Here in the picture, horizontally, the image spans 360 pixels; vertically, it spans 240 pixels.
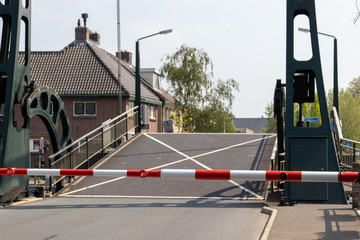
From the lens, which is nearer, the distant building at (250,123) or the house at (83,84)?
the house at (83,84)

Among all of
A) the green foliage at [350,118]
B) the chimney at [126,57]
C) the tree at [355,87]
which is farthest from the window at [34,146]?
the tree at [355,87]

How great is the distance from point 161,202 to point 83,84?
32675 millimetres

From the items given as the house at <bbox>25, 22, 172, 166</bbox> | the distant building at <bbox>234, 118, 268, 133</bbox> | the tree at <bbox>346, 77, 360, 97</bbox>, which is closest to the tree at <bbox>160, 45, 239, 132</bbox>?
the house at <bbox>25, 22, 172, 166</bbox>

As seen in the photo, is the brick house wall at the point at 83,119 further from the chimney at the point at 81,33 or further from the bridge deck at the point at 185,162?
the bridge deck at the point at 185,162

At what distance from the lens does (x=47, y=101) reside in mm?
18453

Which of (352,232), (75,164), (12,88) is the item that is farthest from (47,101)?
(352,232)

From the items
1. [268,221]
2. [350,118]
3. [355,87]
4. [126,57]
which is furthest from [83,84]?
[355,87]

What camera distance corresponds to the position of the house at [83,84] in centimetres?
4488

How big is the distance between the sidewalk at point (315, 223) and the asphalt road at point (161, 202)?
46cm

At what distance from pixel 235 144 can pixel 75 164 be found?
6.29 metres

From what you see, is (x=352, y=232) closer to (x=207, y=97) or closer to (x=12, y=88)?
(x=12, y=88)

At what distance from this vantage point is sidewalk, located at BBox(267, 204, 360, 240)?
8.48 m

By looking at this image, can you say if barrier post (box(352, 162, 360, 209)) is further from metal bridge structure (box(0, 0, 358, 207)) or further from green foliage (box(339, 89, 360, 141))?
green foliage (box(339, 89, 360, 141))

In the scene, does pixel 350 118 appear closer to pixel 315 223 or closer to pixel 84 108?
pixel 84 108
